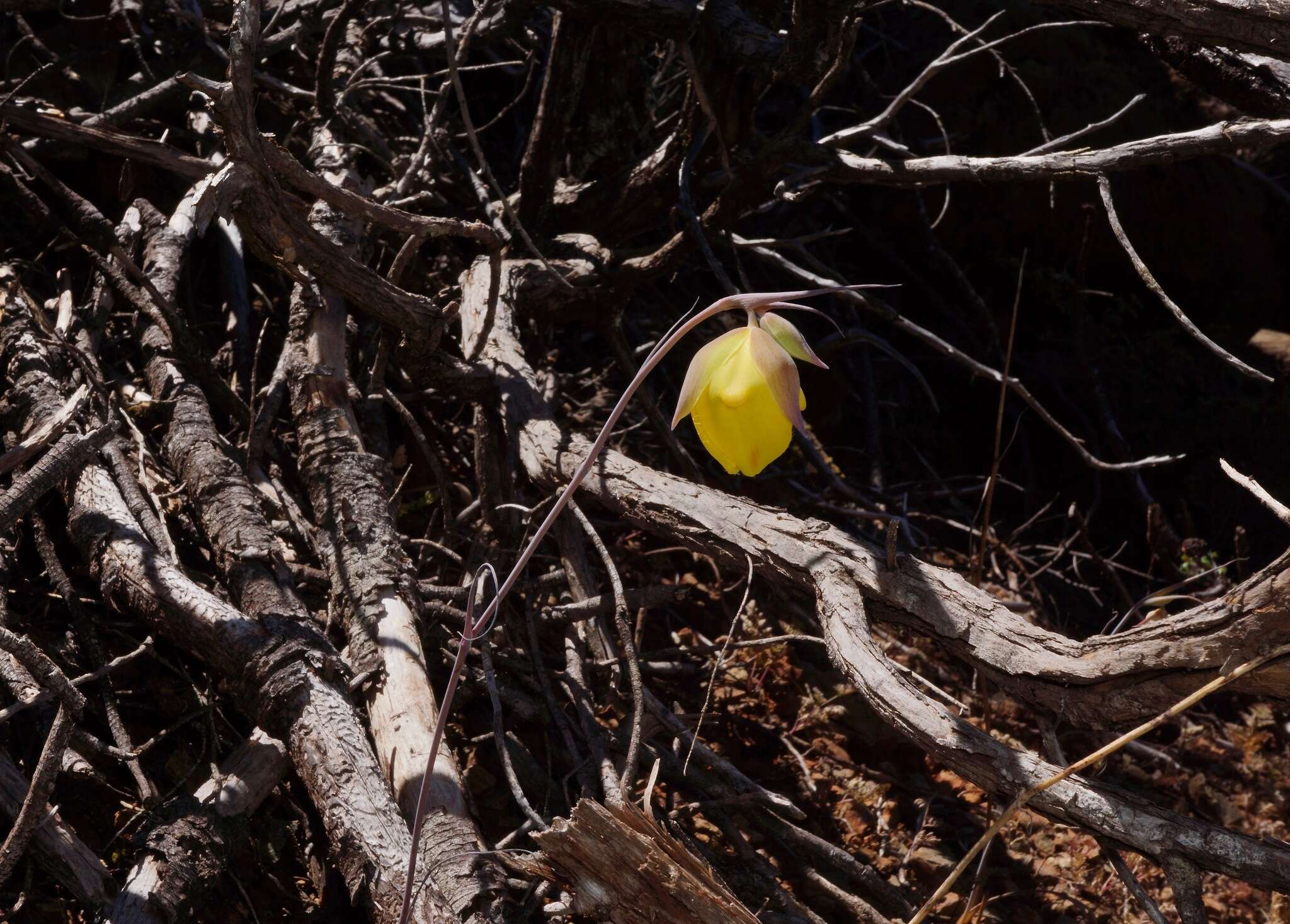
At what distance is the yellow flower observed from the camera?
163cm

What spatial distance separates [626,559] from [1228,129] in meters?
2.03

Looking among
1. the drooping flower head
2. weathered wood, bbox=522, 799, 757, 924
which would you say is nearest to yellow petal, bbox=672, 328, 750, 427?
the drooping flower head

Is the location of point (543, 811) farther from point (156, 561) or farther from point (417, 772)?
point (156, 561)

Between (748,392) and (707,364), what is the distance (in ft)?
0.34

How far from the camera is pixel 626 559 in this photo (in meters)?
3.25

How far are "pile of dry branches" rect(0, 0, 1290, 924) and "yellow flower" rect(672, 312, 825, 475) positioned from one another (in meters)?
0.49

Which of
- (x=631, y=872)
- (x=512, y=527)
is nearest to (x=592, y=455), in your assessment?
(x=631, y=872)

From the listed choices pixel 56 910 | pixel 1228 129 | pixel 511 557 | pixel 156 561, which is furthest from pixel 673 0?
pixel 56 910

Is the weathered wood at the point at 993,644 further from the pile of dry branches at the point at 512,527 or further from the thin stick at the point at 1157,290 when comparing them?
the thin stick at the point at 1157,290

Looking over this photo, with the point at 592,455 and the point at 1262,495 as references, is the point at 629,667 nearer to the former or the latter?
the point at 592,455

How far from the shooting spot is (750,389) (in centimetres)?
162

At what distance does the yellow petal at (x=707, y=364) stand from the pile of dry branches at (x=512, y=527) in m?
0.59

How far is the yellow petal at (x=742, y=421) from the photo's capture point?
5.35 ft

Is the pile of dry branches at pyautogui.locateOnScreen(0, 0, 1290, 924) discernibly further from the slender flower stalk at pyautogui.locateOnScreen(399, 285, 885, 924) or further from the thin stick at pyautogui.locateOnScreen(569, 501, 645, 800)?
the slender flower stalk at pyautogui.locateOnScreen(399, 285, 885, 924)
